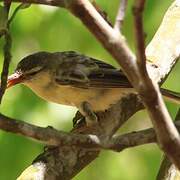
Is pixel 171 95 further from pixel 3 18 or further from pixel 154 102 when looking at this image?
pixel 154 102

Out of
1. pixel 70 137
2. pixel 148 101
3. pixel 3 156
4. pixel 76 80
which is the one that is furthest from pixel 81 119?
pixel 148 101

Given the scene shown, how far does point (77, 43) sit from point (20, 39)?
32 centimetres

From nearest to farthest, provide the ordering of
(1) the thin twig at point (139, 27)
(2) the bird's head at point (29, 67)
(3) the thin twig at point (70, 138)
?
(1) the thin twig at point (139, 27) < (3) the thin twig at point (70, 138) < (2) the bird's head at point (29, 67)

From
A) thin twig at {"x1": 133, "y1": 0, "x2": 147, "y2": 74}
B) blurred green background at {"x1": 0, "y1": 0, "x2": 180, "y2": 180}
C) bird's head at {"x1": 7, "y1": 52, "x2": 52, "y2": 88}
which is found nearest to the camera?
thin twig at {"x1": 133, "y1": 0, "x2": 147, "y2": 74}

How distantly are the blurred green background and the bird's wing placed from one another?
0.34 feet

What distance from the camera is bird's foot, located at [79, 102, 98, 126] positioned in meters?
3.12

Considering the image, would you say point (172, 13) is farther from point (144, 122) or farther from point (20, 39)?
point (20, 39)

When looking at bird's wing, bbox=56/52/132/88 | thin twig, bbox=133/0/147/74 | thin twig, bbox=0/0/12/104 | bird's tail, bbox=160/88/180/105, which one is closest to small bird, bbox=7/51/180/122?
bird's wing, bbox=56/52/132/88

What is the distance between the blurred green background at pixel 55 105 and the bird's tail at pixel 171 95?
0.18 m

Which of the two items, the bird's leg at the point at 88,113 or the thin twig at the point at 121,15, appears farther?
the bird's leg at the point at 88,113

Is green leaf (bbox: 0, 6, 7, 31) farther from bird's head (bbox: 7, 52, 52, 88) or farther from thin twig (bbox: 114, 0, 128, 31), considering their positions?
bird's head (bbox: 7, 52, 52, 88)

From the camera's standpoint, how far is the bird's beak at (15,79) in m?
3.21

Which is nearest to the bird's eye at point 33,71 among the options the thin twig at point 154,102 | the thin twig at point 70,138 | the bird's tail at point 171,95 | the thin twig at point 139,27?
the bird's tail at point 171,95

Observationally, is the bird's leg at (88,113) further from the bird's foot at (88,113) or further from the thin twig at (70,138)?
the thin twig at (70,138)
